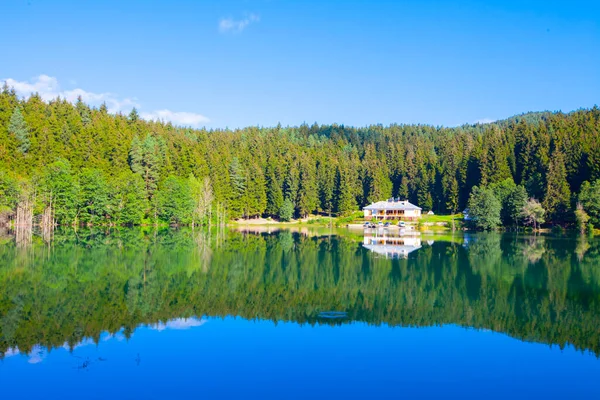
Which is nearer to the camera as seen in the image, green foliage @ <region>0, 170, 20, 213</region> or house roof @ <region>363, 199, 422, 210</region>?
green foliage @ <region>0, 170, 20, 213</region>

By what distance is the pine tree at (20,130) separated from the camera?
68062 mm

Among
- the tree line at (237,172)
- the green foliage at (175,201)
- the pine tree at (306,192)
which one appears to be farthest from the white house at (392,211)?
the green foliage at (175,201)

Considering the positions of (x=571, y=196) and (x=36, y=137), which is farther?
(x=36, y=137)

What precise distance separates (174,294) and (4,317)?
5537mm

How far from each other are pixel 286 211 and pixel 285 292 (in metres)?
67.4

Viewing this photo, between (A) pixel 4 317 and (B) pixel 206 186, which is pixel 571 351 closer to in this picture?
(A) pixel 4 317

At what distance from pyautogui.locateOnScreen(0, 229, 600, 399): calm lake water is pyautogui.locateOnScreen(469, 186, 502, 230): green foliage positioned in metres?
43.2

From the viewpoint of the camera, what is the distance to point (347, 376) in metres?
10.4

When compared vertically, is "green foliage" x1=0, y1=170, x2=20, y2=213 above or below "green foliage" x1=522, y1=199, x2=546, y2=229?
above

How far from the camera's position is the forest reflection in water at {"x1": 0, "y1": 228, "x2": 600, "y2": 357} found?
13.9m

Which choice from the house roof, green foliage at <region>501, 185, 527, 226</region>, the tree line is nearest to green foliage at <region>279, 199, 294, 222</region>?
the tree line

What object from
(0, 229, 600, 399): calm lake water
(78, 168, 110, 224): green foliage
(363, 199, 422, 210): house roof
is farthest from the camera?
(363, 199, 422, 210): house roof

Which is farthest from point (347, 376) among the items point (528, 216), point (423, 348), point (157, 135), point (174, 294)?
point (157, 135)

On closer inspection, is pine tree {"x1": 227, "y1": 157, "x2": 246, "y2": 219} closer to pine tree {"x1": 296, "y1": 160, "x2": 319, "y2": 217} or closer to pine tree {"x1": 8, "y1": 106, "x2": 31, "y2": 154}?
pine tree {"x1": 296, "y1": 160, "x2": 319, "y2": 217}
